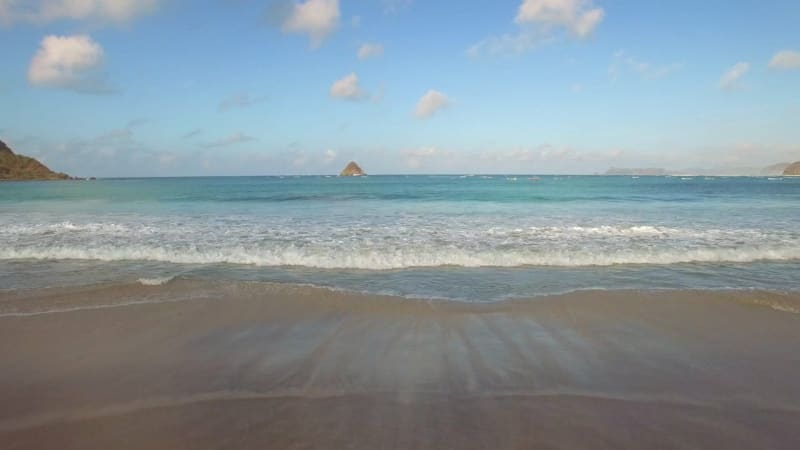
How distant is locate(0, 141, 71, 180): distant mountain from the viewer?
121125 mm

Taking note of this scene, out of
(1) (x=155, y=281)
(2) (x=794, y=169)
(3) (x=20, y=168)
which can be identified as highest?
(3) (x=20, y=168)

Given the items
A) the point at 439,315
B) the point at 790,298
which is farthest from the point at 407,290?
the point at 790,298

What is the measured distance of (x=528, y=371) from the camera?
13.5 feet

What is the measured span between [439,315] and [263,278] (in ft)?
13.1

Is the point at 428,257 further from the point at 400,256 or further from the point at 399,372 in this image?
the point at 399,372

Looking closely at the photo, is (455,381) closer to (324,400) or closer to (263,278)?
(324,400)

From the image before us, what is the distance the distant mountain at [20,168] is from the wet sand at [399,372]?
519 ft

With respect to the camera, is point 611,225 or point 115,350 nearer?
point 115,350

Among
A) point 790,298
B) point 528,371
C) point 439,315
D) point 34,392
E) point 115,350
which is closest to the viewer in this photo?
point 34,392

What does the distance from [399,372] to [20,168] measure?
168114 mm

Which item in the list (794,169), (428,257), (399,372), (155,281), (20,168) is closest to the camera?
(399,372)

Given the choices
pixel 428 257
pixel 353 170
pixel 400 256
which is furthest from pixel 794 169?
pixel 400 256

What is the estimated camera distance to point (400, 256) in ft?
31.7

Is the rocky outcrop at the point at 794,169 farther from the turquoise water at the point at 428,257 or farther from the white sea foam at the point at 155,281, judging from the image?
the white sea foam at the point at 155,281
